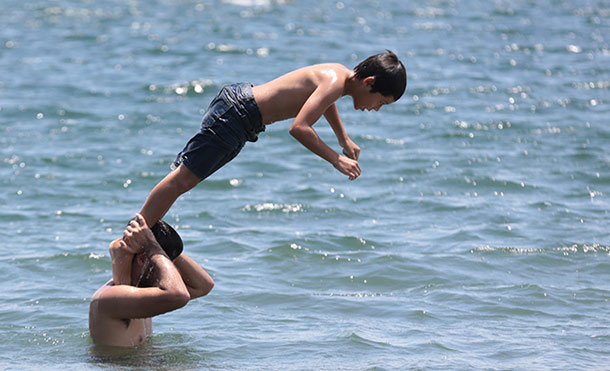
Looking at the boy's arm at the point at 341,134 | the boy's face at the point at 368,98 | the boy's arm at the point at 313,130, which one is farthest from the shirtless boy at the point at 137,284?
the boy's face at the point at 368,98

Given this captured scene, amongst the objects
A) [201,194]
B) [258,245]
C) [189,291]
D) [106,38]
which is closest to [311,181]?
[201,194]

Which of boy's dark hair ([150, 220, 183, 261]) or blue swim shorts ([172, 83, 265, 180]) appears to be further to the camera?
boy's dark hair ([150, 220, 183, 261])

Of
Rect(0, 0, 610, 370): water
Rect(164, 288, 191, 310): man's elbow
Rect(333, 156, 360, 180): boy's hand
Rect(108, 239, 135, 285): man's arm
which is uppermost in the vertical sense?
Rect(333, 156, 360, 180): boy's hand

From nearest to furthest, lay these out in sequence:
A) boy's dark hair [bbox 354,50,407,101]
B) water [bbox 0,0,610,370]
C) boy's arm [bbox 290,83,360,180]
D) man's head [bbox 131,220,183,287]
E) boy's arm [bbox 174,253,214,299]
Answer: boy's arm [bbox 290,83,360,180] → boy's dark hair [bbox 354,50,407,101] → man's head [bbox 131,220,183,287] → boy's arm [bbox 174,253,214,299] → water [bbox 0,0,610,370]

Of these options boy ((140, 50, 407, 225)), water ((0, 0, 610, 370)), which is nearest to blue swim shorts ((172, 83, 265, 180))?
boy ((140, 50, 407, 225))

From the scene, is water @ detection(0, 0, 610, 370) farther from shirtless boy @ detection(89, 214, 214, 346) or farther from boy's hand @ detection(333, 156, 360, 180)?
boy's hand @ detection(333, 156, 360, 180)

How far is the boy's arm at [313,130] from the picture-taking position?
530 centimetres

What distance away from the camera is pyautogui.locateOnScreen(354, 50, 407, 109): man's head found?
5461mm

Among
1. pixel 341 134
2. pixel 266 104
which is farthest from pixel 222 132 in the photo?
pixel 341 134

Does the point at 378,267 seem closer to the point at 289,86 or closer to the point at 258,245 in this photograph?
the point at 258,245

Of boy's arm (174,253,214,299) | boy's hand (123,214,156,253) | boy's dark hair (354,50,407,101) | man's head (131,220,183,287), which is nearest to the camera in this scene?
boy's dark hair (354,50,407,101)

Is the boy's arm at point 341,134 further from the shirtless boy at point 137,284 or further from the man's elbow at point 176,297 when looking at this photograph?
the man's elbow at point 176,297

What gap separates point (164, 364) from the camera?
596 cm

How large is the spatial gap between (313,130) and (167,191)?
1.02 m
